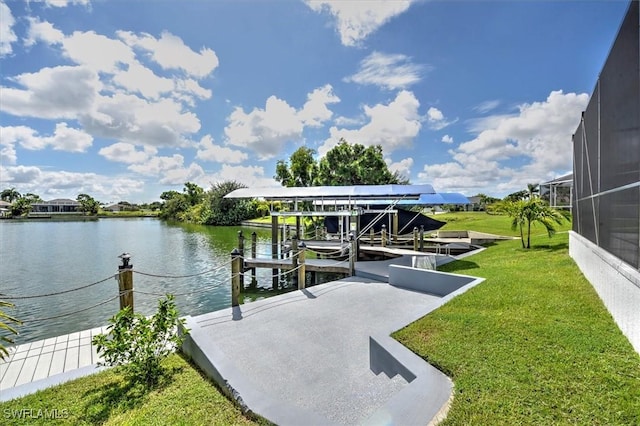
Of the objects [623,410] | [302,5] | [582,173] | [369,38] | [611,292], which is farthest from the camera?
[369,38]

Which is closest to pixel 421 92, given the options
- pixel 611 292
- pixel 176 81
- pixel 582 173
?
pixel 582 173

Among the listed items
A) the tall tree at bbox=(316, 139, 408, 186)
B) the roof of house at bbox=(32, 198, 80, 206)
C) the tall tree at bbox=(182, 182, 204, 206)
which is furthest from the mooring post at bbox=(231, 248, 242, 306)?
the roof of house at bbox=(32, 198, 80, 206)

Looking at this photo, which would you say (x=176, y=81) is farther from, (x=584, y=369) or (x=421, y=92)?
(x=584, y=369)

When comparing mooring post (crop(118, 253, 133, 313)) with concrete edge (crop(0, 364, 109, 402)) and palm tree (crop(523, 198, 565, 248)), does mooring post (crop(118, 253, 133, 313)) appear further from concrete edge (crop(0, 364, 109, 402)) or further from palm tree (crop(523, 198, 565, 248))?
palm tree (crop(523, 198, 565, 248))

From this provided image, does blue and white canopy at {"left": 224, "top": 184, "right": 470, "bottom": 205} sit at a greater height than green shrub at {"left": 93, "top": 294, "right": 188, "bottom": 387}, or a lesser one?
greater

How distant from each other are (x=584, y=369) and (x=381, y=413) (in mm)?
1903

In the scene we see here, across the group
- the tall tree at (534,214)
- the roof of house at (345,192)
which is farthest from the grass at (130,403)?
the tall tree at (534,214)

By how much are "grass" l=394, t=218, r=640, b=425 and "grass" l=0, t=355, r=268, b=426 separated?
1851mm

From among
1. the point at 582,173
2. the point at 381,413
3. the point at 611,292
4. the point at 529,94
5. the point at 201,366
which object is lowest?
the point at 201,366

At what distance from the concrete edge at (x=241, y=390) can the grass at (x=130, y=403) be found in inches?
3.3

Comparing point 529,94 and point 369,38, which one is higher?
point 369,38

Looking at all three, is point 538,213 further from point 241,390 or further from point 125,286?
point 125,286

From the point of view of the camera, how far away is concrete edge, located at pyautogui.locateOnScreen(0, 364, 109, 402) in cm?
354

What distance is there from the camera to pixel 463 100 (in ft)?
52.1
